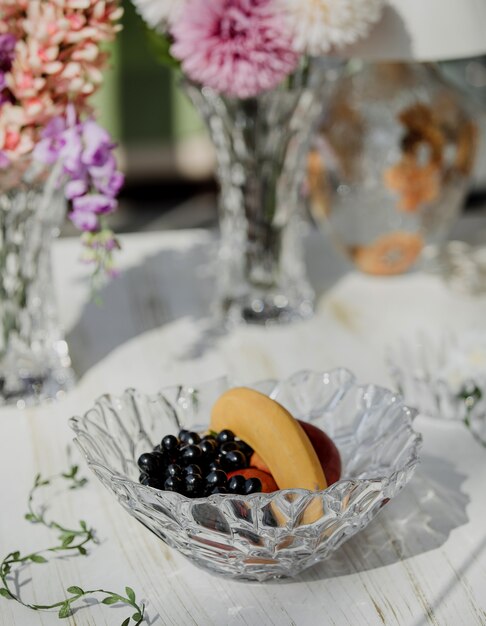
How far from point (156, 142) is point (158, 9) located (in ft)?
7.30

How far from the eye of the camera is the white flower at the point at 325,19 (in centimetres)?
91

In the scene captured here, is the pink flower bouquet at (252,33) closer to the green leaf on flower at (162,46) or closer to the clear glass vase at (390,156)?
the green leaf on flower at (162,46)

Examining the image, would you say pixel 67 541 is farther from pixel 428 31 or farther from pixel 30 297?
pixel 428 31

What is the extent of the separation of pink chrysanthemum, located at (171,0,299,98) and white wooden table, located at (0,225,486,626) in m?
0.28

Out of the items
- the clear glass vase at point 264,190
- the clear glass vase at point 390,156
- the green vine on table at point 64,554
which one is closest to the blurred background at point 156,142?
the clear glass vase at point 390,156

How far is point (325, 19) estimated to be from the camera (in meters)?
0.92

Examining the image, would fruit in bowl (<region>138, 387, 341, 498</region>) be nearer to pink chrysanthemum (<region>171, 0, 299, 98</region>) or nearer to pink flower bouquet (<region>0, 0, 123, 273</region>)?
pink flower bouquet (<region>0, 0, 123, 273</region>)

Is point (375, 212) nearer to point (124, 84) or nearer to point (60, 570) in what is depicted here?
point (60, 570)

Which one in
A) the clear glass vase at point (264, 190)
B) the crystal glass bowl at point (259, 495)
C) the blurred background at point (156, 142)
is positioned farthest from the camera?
the blurred background at point (156, 142)

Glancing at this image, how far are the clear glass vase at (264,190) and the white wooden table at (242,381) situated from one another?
0.12 feet

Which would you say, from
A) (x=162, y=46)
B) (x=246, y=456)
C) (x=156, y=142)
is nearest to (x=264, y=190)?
(x=162, y=46)

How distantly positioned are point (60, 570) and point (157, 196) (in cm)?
270

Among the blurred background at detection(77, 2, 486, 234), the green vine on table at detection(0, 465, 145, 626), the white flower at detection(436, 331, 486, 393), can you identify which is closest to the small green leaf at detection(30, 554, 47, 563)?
the green vine on table at detection(0, 465, 145, 626)

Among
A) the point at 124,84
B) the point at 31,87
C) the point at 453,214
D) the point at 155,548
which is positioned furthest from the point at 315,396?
the point at 124,84
